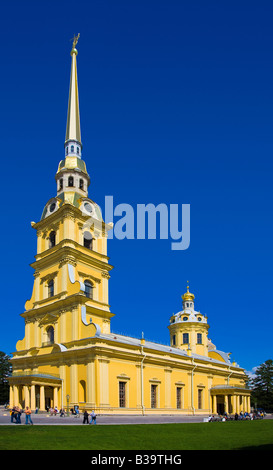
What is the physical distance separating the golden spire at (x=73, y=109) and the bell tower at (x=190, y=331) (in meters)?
34.2

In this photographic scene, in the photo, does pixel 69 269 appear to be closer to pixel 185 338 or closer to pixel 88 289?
pixel 88 289

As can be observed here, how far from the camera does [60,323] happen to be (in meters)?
42.7

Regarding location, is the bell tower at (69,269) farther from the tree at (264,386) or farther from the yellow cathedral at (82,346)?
the tree at (264,386)

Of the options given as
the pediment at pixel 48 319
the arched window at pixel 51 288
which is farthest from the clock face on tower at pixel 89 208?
the pediment at pixel 48 319

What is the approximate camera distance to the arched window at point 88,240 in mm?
48394

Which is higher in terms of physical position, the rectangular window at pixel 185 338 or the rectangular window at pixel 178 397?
the rectangular window at pixel 185 338

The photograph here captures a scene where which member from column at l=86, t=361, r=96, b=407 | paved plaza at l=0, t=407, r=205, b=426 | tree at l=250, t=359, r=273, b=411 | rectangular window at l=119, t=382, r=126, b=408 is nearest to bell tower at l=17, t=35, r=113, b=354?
column at l=86, t=361, r=96, b=407

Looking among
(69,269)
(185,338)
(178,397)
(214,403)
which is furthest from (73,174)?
(214,403)

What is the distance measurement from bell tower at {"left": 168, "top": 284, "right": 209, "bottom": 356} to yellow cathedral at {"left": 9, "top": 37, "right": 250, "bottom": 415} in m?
10.2

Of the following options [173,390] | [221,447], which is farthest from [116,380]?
[221,447]

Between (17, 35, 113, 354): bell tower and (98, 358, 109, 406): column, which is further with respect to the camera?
(17, 35, 113, 354): bell tower

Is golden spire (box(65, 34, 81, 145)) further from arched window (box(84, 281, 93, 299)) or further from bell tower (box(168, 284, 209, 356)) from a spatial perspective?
bell tower (box(168, 284, 209, 356))

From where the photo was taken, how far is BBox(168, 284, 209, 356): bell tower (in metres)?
69.3
